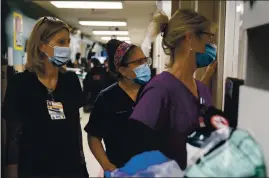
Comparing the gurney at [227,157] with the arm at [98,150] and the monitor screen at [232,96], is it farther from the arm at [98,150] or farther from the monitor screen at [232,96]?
the arm at [98,150]

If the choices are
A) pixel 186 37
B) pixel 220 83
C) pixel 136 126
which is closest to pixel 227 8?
pixel 220 83

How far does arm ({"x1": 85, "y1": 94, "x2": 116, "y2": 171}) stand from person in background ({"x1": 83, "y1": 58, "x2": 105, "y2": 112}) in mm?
64

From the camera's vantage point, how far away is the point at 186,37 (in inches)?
35.5

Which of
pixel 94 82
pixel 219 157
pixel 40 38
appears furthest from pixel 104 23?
pixel 219 157

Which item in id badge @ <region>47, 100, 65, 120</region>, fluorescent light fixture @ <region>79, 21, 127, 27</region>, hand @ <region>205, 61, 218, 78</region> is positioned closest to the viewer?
hand @ <region>205, 61, 218, 78</region>

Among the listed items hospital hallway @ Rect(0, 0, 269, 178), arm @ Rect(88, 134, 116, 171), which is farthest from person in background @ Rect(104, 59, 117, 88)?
arm @ Rect(88, 134, 116, 171)

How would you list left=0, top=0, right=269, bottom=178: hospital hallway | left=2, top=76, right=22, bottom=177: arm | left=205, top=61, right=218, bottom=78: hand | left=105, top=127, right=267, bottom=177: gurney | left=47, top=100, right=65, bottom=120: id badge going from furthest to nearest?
left=2, top=76, right=22, bottom=177: arm
left=47, top=100, right=65, bottom=120: id badge
left=205, top=61, right=218, bottom=78: hand
left=0, top=0, right=269, bottom=178: hospital hallway
left=105, top=127, right=267, bottom=177: gurney

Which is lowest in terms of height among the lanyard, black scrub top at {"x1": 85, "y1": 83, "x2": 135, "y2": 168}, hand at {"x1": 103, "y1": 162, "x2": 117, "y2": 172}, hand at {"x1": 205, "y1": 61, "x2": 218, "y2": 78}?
hand at {"x1": 103, "y1": 162, "x2": 117, "y2": 172}

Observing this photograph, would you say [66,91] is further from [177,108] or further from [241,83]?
[241,83]

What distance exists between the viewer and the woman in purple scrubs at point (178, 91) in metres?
0.89

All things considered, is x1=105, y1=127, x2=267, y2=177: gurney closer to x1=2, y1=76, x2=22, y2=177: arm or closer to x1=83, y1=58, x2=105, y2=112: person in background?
x1=83, y1=58, x2=105, y2=112: person in background

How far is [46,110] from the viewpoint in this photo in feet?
3.84

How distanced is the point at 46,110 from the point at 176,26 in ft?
1.78

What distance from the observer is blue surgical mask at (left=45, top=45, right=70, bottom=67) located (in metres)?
1.09
